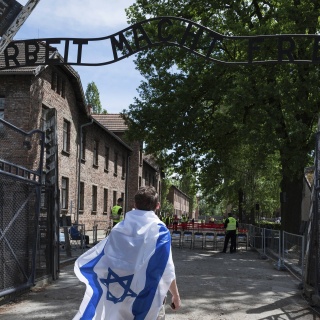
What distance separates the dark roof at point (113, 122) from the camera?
4606 cm

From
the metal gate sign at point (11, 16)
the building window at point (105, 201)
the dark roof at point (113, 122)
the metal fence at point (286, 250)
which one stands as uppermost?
the dark roof at point (113, 122)

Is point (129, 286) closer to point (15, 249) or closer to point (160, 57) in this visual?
point (15, 249)

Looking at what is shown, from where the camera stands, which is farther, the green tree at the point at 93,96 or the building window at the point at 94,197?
the green tree at the point at 93,96

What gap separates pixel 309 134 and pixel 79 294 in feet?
44.2

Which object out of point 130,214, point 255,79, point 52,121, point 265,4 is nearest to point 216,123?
point 255,79

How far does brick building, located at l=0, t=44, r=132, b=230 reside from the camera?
22.9m

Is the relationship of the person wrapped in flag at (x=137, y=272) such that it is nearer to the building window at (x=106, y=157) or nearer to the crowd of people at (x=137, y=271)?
the crowd of people at (x=137, y=271)

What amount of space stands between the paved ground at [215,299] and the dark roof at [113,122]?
106ft

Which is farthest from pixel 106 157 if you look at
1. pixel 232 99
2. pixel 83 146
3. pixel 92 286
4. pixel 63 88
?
pixel 92 286

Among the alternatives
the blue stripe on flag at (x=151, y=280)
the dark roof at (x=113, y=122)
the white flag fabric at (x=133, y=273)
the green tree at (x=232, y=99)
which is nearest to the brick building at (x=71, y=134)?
the dark roof at (x=113, y=122)

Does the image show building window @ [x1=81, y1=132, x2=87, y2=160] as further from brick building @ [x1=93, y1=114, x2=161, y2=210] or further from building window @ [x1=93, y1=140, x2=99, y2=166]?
brick building @ [x1=93, y1=114, x2=161, y2=210]

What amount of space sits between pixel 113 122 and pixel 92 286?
42.5 metres

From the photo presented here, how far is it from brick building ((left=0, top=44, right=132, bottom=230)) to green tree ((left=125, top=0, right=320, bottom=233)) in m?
4.14

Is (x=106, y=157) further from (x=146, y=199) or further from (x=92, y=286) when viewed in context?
(x=146, y=199)
